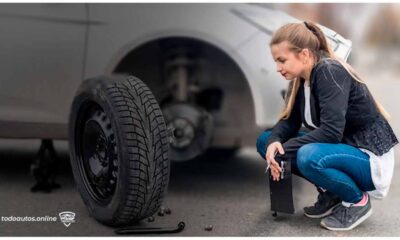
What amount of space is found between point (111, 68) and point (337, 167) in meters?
1.13

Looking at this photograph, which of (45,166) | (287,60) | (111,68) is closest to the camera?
(287,60)

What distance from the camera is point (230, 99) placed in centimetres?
313

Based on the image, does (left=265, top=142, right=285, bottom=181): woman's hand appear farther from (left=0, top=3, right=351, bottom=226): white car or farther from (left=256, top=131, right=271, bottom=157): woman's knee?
(left=0, top=3, right=351, bottom=226): white car

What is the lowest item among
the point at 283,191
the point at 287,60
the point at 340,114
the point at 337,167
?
the point at 283,191

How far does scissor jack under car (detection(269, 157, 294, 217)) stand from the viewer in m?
2.36

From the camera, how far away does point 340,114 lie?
7.36 ft

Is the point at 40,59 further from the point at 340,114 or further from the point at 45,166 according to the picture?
the point at 340,114

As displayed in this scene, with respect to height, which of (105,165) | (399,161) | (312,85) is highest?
(312,85)

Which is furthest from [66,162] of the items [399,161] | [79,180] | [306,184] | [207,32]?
[399,161]

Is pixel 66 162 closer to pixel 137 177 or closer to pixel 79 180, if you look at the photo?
pixel 79 180

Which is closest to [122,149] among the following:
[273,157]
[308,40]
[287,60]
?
[273,157]

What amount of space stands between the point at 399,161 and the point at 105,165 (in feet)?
7.33

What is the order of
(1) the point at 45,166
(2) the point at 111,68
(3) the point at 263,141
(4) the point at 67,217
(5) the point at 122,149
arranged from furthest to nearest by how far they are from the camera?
(1) the point at 45,166 < (2) the point at 111,68 < (3) the point at 263,141 < (4) the point at 67,217 < (5) the point at 122,149

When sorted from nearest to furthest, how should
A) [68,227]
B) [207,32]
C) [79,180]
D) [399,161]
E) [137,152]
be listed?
1. [137,152]
2. [68,227]
3. [79,180]
4. [207,32]
5. [399,161]
